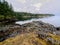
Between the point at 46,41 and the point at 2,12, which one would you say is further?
the point at 2,12

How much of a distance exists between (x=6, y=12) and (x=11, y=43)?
338 ft

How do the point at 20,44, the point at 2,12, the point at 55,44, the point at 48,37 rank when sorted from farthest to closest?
1. the point at 2,12
2. the point at 48,37
3. the point at 55,44
4. the point at 20,44

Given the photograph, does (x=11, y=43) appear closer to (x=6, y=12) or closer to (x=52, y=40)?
(x=52, y=40)

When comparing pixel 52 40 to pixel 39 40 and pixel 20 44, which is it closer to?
pixel 39 40

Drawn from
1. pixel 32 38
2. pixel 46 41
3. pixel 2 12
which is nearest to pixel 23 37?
pixel 32 38

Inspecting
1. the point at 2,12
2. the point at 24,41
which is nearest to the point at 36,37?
the point at 24,41

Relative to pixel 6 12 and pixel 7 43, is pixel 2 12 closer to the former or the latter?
pixel 6 12

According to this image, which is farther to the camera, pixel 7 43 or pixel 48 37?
pixel 48 37

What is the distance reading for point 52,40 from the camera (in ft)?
80.5

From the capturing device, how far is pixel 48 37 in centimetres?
2589

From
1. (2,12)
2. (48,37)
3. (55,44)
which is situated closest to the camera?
(55,44)

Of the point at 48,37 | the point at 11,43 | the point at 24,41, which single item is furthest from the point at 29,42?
the point at 48,37

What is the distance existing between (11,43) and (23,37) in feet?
7.95

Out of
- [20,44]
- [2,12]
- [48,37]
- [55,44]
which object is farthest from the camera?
[2,12]
